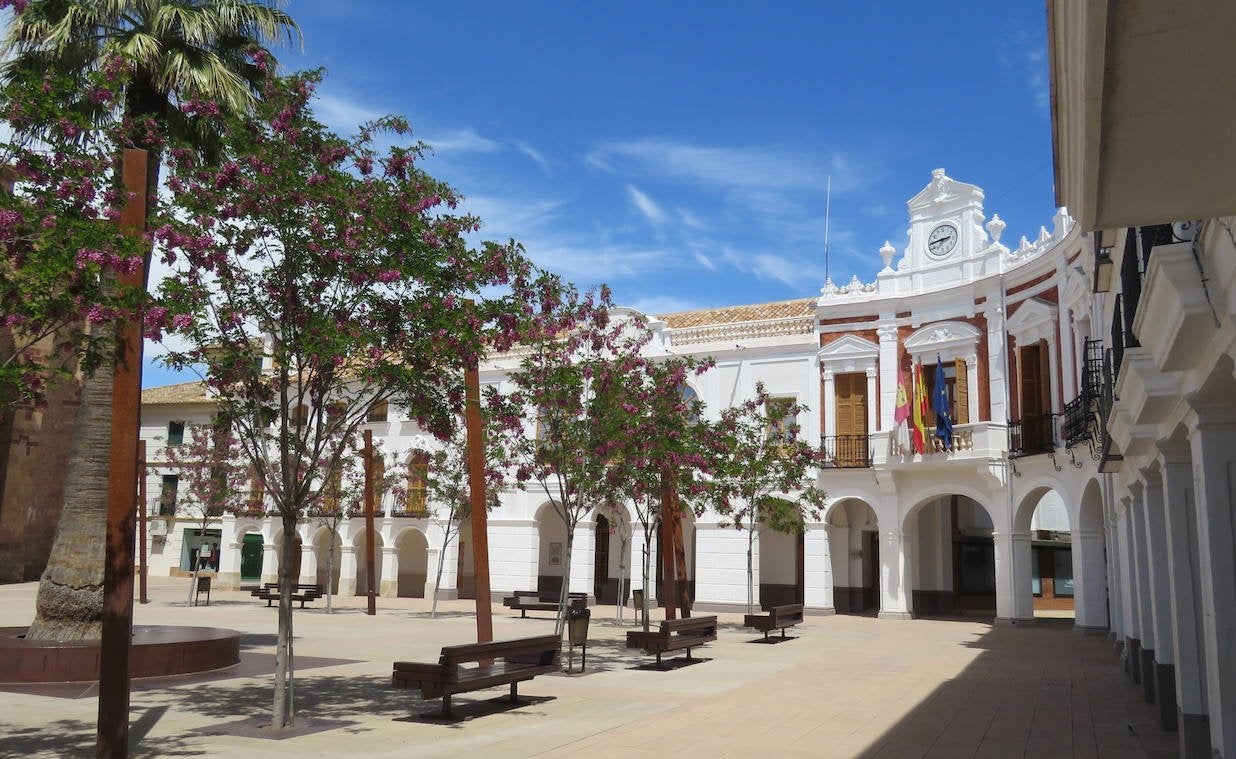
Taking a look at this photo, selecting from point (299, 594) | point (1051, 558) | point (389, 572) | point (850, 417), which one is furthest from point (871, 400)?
point (389, 572)

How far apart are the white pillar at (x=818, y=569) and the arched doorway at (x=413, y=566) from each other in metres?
15.9

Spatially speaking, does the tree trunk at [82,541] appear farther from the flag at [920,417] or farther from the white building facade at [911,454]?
the flag at [920,417]

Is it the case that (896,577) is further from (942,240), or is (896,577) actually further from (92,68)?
(92,68)

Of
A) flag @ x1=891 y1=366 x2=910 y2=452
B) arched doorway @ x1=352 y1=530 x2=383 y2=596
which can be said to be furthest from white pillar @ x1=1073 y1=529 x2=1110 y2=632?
arched doorway @ x1=352 y1=530 x2=383 y2=596

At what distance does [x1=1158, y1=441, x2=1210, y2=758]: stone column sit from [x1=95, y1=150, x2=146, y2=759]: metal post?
8316 millimetres

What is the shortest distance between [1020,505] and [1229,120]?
24023 millimetres

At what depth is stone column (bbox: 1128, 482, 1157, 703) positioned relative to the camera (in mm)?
11445

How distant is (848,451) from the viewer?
2850cm

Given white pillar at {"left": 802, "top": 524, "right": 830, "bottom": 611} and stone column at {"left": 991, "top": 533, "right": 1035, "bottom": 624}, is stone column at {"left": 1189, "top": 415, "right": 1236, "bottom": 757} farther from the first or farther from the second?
white pillar at {"left": 802, "top": 524, "right": 830, "bottom": 611}

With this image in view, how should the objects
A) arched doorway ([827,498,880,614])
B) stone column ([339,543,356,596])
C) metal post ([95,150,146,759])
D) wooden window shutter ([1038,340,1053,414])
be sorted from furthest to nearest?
stone column ([339,543,356,596]) < arched doorway ([827,498,880,614]) < wooden window shutter ([1038,340,1053,414]) < metal post ([95,150,146,759])

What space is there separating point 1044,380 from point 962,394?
8.55 feet

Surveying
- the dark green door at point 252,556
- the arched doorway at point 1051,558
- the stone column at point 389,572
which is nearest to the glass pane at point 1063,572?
the arched doorway at point 1051,558

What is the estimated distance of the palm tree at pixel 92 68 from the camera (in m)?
12.2

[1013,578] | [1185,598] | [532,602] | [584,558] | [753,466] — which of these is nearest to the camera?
[1185,598]
